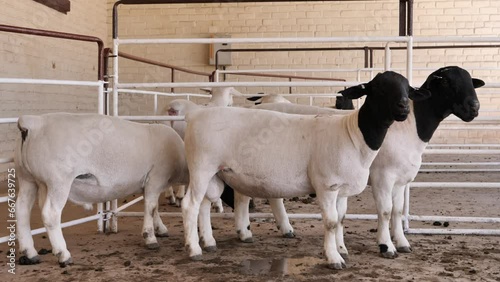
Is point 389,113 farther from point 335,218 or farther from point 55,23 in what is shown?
point 55,23

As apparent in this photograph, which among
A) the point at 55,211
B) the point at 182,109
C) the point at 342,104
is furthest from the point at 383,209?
the point at 342,104

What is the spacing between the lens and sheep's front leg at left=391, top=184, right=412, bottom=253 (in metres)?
3.84

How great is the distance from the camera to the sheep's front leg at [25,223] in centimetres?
348

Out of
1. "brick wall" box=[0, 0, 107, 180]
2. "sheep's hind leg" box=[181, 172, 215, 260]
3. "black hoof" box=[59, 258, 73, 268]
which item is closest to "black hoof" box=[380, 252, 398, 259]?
"sheep's hind leg" box=[181, 172, 215, 260]

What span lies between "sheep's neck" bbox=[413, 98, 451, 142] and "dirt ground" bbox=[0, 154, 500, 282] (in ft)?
2.58

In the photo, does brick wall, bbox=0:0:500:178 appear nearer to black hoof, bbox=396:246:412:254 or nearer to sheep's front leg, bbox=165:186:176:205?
sheep's front leg, bbox=165:186:176:205

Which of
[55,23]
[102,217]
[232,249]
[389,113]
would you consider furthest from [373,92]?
[55,23]

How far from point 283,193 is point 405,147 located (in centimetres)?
89

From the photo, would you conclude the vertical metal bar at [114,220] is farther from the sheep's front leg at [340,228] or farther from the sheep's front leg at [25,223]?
the sheep's front leg at [340,228]

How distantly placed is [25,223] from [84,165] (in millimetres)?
496

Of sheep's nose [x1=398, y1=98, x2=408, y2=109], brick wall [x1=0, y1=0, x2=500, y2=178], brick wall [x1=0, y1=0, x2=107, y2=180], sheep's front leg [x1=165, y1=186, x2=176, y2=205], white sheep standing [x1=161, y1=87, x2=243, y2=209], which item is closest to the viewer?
sheep's nose [x1=398, y1=98, x2=408, y2=109]

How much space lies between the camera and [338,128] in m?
3.46

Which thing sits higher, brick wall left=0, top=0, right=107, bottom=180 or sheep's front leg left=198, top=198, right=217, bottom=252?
brick wall left=0, top=0, right=107, bottom=180

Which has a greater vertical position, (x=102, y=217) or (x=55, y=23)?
(x=55, y=23)
